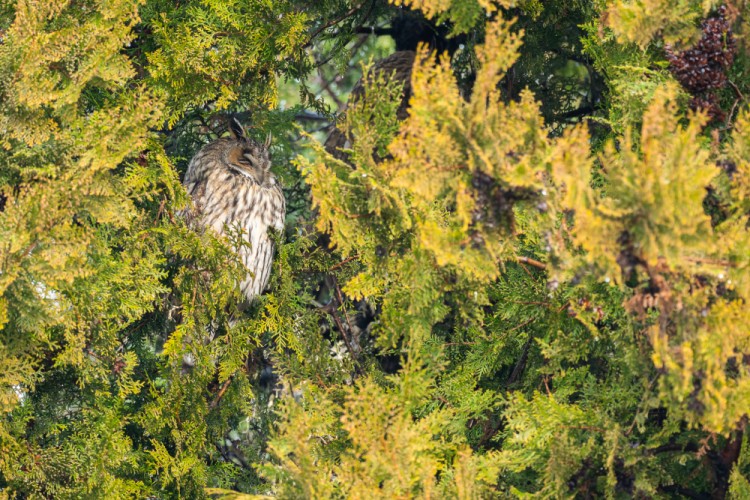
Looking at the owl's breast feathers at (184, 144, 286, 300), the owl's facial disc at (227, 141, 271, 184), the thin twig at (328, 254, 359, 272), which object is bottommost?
the thin twig at (328, 254, 359, 272)

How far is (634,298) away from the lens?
2127 mm

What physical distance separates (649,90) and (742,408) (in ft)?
3.46

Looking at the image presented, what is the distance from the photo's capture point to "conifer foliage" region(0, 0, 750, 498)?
2.11 m

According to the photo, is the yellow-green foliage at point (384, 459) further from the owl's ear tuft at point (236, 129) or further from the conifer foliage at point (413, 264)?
the owl's ear tuft at point (236, 129)

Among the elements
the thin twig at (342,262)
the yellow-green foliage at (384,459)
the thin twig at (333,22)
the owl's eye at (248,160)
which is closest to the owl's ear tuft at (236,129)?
the owl's eye at (248,160)

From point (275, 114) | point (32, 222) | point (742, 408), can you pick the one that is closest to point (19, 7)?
point (32, 222)

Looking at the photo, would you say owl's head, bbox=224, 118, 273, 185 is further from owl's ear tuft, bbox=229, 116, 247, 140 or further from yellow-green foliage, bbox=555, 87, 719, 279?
yellow-green foliage, bbox=555, 87, 719, 279

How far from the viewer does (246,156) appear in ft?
14.6

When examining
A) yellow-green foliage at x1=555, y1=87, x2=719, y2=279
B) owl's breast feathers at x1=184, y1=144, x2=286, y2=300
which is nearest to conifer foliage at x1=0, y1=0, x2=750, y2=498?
yellow-green foliage at x1=555, y1=87, x2=719, y2=279

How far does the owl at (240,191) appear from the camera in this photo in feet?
14.1

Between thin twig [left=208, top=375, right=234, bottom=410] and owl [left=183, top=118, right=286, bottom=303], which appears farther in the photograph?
owl [left=183, top=118, right=286, bottom=303]

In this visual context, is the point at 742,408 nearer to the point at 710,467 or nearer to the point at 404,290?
the point at 710,467

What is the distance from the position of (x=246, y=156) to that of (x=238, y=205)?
10.7 inches

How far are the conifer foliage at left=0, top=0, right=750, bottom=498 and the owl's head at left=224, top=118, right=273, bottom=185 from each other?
0.34 meters
